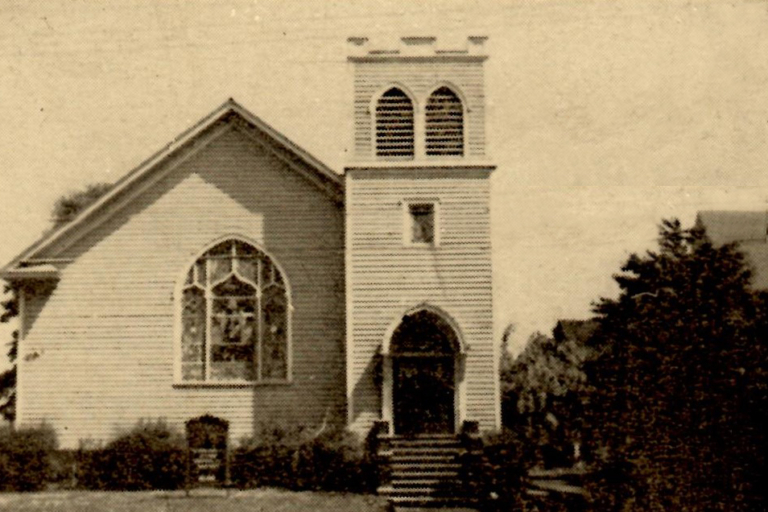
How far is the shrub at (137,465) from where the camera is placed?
23500 millimetres

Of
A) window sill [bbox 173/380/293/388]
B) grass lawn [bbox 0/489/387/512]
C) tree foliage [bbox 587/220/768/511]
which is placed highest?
window sill [bbox 173/380/293/388]

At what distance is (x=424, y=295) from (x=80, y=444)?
903 cm

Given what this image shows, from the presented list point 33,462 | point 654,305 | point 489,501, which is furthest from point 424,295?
point 654,305

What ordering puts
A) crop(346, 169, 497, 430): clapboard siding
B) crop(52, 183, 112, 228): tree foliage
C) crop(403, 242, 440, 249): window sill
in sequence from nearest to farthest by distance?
crop(346, 169, 497, 430): clapboard siding
crop(403, 242, 440, 249): window sill
crop(52, 183, 112, 228): tree foliage

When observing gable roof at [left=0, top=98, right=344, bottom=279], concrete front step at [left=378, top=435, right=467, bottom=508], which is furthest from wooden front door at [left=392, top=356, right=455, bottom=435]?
gable roof at [left=0, top=98, right=344, bottom=279]

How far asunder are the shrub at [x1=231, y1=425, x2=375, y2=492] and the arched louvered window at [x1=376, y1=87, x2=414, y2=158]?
23.3 ft

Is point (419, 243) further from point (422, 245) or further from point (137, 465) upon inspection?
point (137, 465)

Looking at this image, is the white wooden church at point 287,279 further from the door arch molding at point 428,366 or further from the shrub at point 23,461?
the shrub at point 23,461

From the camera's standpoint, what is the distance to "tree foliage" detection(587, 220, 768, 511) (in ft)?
41.8

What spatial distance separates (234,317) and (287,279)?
169 centimetres

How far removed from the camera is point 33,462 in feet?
77.9

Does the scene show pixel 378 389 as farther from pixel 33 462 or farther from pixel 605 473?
pixel 605 473

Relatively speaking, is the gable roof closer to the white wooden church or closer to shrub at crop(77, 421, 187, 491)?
the white wooden church

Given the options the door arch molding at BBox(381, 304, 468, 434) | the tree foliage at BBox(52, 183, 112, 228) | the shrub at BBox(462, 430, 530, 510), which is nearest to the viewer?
the shrub at BBox(462, 430, 530, 510)
